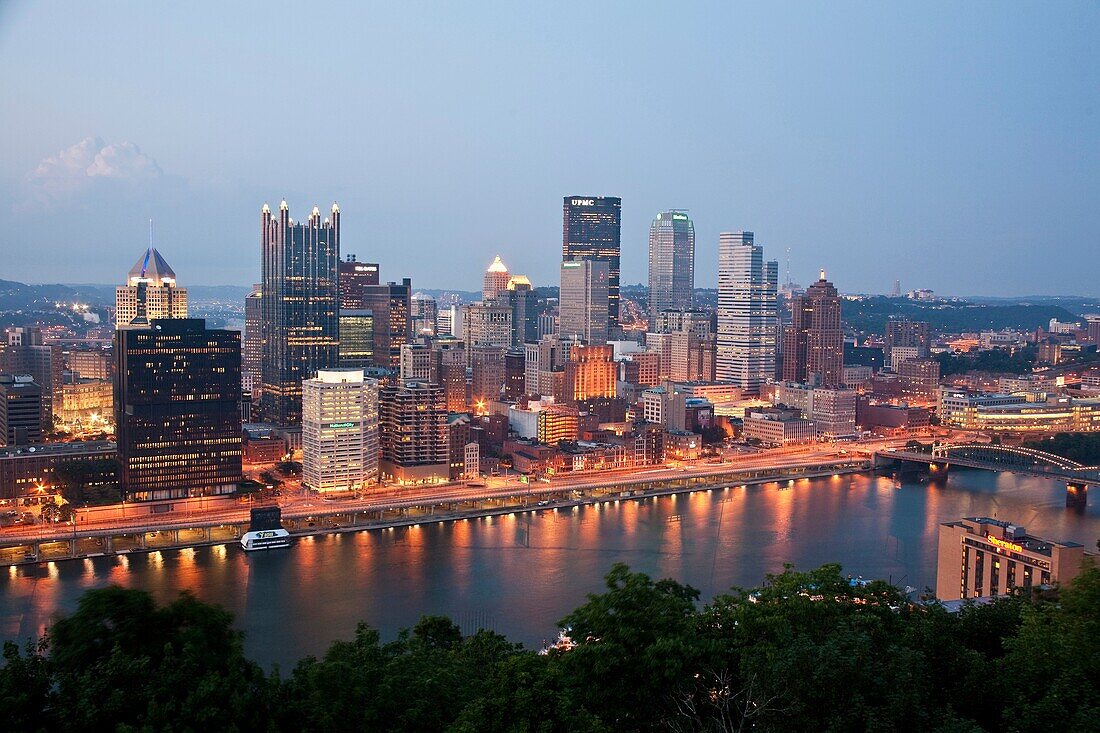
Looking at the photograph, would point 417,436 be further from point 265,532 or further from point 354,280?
point 354,280

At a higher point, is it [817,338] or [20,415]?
[817,338]

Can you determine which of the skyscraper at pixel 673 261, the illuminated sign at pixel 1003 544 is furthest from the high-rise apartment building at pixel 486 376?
the skyscraper at pixel 673 261

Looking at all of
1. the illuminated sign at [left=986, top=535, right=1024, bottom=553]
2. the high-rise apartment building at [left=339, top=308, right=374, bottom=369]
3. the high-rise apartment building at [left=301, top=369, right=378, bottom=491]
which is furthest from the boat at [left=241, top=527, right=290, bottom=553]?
the high-rise apartment building at [left=339, top=308, right=374, bottom=369]

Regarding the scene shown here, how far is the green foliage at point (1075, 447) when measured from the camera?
45.2 feet

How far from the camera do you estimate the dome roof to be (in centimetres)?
1683

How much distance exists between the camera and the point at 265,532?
899 cm

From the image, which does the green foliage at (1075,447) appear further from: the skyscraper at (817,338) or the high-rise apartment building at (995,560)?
the high-rise apartment building at (995,560)

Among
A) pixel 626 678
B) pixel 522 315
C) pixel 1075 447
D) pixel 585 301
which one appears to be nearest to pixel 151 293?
pixel 585 301

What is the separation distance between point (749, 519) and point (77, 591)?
19.7ft

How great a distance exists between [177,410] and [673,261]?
23.7 metres

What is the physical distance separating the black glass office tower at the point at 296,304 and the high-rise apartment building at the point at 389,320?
105 inches

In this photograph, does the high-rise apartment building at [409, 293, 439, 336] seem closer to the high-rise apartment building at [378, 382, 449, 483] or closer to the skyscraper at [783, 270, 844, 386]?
the skyscraper at [783, 270, 844, 386]

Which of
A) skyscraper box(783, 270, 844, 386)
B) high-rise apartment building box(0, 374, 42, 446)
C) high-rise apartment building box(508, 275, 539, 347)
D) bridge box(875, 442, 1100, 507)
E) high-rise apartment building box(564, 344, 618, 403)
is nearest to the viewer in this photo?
bridge box(875, 442, 1100, 507)

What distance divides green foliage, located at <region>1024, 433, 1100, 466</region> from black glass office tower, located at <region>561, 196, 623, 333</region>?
1623cm
